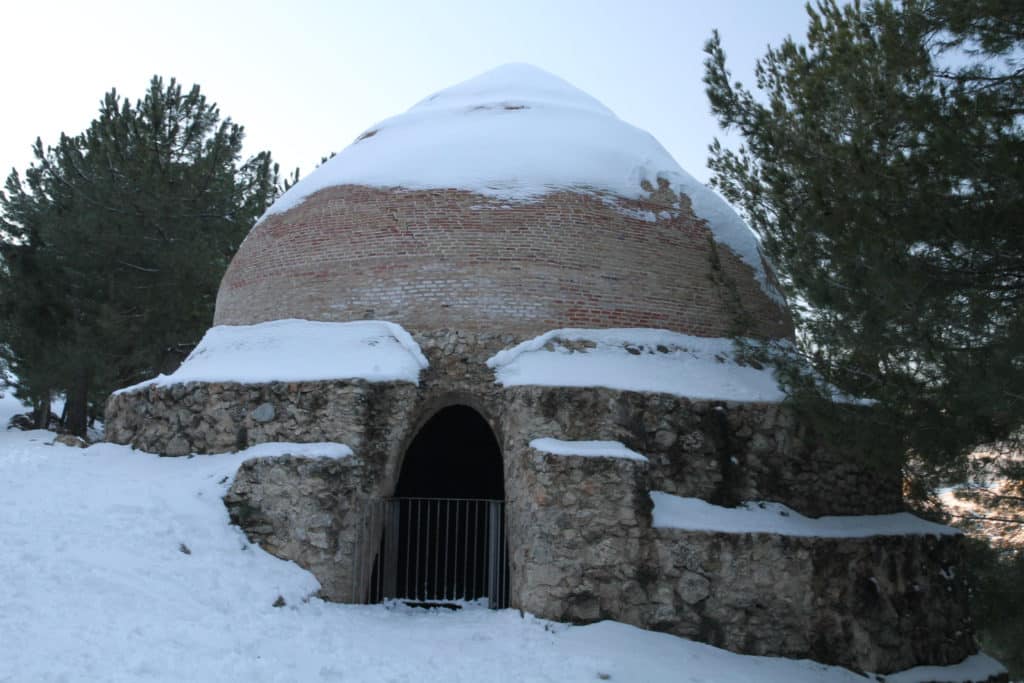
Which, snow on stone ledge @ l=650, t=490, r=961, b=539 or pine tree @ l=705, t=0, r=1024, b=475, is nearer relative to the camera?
pine tree @ l=705, t=0, r=1024, b=475

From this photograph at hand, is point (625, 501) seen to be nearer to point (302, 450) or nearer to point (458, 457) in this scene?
point (302, 450)

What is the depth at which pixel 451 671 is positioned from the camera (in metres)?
6.72

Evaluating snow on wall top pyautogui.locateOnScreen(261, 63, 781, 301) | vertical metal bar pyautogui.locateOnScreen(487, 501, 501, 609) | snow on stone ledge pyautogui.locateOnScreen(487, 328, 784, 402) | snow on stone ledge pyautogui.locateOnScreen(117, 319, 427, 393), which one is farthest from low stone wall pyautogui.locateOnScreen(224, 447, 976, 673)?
snow on wall top pyautogui.locateOnScreen(261, 63, 781, 301)

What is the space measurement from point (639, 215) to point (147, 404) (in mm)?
6682

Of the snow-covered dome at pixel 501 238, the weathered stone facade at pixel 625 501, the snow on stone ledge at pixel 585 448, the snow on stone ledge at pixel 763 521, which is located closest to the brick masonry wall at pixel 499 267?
the snow-covered dome at pixel 501 238

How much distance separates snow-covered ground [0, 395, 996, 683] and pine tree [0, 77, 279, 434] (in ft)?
33.0

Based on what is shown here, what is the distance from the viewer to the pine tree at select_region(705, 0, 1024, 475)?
21.5ft

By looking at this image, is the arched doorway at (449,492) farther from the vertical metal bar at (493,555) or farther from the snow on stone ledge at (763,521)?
the snow on stone ledge at (763,521)

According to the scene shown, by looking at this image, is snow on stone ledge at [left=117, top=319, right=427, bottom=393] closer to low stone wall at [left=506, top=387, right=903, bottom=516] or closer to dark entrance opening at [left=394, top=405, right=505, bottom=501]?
low stone wall at [left=506, top=387, right=903, bottom=516]

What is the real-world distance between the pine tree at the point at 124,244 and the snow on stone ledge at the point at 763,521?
13.6 meters

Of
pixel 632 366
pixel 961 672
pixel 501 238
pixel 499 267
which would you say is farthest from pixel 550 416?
pixel 961 672

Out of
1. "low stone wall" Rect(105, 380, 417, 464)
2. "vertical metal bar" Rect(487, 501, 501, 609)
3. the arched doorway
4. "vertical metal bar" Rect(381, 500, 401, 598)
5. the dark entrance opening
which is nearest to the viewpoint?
"vertical metal bar" Rect(487, 501, 501, 609)

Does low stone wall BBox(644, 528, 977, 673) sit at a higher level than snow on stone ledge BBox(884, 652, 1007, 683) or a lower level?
higher

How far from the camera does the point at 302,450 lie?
8.66 m
